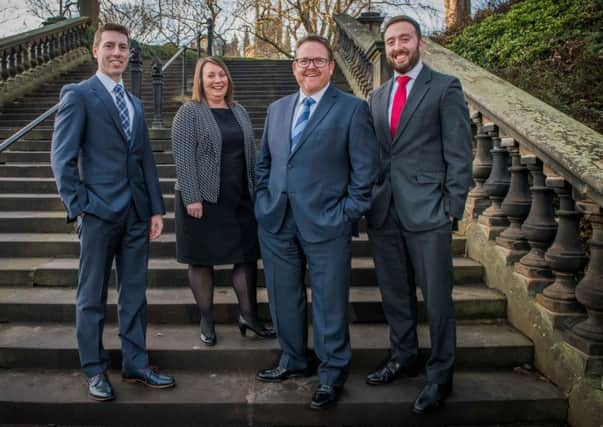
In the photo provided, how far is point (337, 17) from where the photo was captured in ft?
34.7

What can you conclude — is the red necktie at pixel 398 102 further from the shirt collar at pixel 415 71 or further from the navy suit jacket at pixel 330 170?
the navy suit jacket at pixel 330 170

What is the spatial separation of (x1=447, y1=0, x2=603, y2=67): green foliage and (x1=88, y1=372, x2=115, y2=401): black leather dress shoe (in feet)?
20.6

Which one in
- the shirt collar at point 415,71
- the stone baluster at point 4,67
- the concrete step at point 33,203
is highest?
the stone baluster at point 4,67

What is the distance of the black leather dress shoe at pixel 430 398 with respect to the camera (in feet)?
9.73

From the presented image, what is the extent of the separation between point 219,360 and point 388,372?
1.09 m

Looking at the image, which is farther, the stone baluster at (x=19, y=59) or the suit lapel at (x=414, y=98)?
the stone baluster at (x=19, y=59)

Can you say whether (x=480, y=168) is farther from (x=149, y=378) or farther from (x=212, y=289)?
(x=149, y=378)

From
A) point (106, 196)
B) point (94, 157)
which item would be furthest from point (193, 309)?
point (94, 157)

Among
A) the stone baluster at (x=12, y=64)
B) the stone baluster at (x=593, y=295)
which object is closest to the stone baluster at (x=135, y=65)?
the stone baluster at (x=12, y=64)

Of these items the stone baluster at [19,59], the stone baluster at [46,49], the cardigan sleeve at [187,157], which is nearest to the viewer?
the cardigan sleeve at [187,157]

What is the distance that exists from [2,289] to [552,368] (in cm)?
409

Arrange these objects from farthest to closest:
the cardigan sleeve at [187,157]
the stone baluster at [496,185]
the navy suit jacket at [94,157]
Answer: the stone baluster at [496,185], the cardigan sleeve at [187,157], the navy suit jacket at [94,157]

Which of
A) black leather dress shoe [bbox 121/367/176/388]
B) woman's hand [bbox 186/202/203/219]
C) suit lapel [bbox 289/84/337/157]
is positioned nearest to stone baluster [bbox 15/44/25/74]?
woman's hand [bbox 186/202/203/219]

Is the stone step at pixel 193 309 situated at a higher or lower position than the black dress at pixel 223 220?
lower
